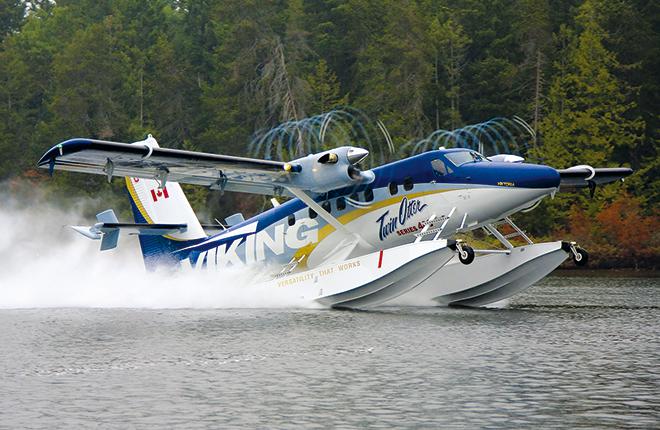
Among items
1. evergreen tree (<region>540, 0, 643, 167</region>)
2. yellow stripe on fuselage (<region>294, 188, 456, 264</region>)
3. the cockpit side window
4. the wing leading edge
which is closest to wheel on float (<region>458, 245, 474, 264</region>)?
yellow stripe on fuselage (<region>294, 188, 456, 264</region>)

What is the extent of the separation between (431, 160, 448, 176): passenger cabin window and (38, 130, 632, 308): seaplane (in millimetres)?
20

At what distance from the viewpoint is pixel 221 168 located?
76.2ft

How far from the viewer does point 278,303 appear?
80.2 feet

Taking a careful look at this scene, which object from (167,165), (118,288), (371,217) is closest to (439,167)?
(371,217)

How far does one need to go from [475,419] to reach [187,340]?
26.4 feet

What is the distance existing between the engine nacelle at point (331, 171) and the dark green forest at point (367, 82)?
73.6ft

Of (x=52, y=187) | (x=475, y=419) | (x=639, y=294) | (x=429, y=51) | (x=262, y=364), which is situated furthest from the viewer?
(x=52, y=187)

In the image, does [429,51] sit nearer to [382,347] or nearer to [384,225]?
[384,225]

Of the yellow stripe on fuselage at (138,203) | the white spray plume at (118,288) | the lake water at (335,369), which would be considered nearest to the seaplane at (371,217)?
the white spray plume at (118,288)

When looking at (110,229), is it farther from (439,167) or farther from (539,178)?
(539,178)

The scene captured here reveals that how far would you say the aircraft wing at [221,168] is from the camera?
853 inches

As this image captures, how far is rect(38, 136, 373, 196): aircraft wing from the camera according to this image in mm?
21672

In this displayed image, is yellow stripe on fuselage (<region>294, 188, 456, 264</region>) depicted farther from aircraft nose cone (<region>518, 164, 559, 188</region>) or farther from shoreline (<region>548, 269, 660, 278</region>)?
shoreline (<region>548, 269, 660, 278</region>)

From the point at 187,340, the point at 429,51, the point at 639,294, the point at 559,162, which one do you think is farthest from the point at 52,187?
the point at 187,340
